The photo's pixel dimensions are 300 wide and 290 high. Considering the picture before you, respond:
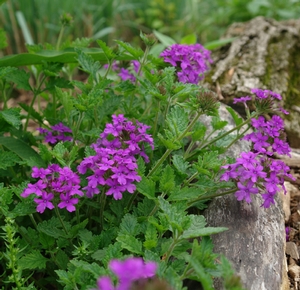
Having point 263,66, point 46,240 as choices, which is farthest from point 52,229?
point 263,66

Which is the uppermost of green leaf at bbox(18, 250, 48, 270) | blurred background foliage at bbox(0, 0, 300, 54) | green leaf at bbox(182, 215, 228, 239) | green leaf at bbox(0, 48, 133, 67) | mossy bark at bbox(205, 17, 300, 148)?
green leaf at bbox(0, 48, 133, 67)

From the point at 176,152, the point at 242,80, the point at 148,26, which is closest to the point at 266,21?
the point at 242,80

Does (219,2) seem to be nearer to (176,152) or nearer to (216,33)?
(216,33)

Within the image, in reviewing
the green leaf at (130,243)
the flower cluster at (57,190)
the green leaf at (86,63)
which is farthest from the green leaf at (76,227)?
the green leaf at (86,63)

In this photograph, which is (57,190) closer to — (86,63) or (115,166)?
(115,166)

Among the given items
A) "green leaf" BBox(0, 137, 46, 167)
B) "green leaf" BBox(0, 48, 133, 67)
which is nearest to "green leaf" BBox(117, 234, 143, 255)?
"green leaf" BBox(0, 137, 46, 167)

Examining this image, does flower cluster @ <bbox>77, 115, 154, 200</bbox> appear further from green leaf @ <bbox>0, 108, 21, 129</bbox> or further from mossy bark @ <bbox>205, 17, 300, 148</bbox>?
mossy bark @ <bbox>205, 17, 300, 148</bbox>
